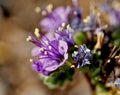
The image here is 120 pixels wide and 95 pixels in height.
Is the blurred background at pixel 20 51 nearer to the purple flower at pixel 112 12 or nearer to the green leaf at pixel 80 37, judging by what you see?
the purple flower at pixel 112 12

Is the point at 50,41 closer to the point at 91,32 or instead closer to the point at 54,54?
the point at 54,54

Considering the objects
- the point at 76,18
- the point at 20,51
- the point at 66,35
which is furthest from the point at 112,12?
the point at 20,51

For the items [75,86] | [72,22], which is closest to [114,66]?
[72,22]

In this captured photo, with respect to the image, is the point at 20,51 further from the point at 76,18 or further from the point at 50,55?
the point at 50,55

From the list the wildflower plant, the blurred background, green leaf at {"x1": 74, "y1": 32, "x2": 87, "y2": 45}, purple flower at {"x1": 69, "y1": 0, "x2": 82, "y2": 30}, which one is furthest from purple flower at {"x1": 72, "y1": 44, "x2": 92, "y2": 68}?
the blurred background

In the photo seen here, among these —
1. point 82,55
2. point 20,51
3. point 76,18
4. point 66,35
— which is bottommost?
point 82,55

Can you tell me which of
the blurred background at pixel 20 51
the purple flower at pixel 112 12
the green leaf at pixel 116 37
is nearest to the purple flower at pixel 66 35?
the green leaf at pixel 116 37
